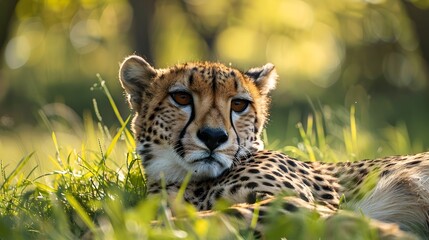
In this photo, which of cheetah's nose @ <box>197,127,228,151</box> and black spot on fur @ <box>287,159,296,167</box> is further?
black spot on fur @ <box>287,159,296,167</box>

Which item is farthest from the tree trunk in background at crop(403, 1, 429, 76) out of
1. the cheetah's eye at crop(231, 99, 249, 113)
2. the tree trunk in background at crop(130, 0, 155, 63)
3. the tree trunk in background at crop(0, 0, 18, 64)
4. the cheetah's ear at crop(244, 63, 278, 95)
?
the cheetah's eye at crop(231, 99, 249, 113)

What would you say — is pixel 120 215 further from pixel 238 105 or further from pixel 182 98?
pixel 238 105

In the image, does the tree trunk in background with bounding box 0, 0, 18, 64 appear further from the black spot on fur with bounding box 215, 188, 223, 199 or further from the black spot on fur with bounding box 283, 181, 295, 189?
the black spot on fur with bounding box 283, 181, 295, 189

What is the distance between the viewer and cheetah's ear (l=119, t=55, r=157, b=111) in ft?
17.0

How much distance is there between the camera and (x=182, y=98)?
480 cm

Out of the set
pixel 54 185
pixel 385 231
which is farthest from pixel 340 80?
pixel 385 231

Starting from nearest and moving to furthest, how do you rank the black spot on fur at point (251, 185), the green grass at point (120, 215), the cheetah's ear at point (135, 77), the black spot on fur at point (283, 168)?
the green grass at point (120, 215)
the black spot on fur at point (251, 185)
the black spot on fur at point (283, 168)
the cheetah's ear at point (135, 77)

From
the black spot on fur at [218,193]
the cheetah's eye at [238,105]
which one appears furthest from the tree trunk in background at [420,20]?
the black spot on fur at [218,193]

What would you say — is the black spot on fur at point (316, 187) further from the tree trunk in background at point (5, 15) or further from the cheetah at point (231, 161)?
the tree trunk in background at point (5, 15)

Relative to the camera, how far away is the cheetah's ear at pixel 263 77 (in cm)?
530

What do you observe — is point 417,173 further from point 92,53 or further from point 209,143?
point 92,53

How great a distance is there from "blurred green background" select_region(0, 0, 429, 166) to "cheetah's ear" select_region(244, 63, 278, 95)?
19.5 feet

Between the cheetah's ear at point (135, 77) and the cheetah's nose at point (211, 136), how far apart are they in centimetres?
75

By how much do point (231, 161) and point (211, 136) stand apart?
19cm
